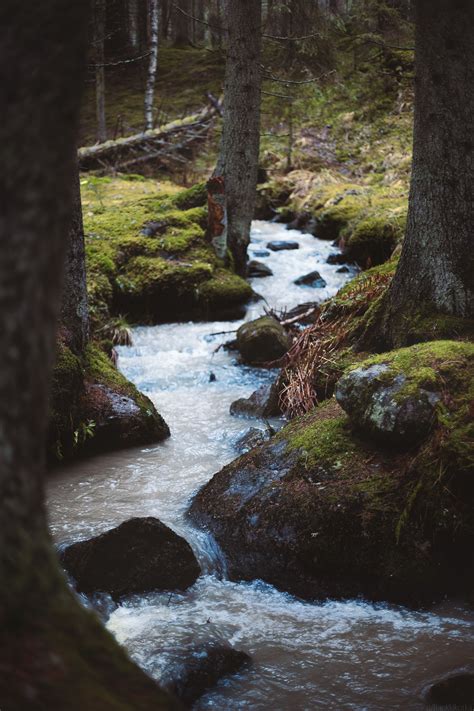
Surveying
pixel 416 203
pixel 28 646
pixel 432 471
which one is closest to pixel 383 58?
pixel 416 203

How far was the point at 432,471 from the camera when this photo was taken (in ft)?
12.9

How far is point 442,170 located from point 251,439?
9.86 ft

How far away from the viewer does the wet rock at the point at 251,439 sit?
611 cm

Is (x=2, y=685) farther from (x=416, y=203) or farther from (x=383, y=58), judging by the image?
(x=383, y=58)

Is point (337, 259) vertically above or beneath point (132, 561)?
above

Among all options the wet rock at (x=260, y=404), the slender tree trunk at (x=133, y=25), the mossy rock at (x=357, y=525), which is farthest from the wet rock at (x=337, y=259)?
the slender tree trunk at (x=133, y=25)

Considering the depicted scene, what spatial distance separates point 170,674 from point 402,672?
1194mm

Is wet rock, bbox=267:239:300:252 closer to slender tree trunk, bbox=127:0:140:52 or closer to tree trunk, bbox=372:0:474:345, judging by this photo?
tree trunk, bbox=372:0:474:345

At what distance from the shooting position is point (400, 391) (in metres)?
4.23

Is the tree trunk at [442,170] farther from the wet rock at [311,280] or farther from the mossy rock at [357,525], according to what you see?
the wet rock at [311,280]

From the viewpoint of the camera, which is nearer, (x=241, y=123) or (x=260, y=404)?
(x=260, y=404)

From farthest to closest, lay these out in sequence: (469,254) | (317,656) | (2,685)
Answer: (469,254) → (317,656) → (2,685)

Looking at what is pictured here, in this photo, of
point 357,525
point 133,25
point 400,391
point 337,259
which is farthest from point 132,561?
point 133,25

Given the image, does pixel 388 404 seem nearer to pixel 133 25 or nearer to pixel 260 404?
pixel 260 404
